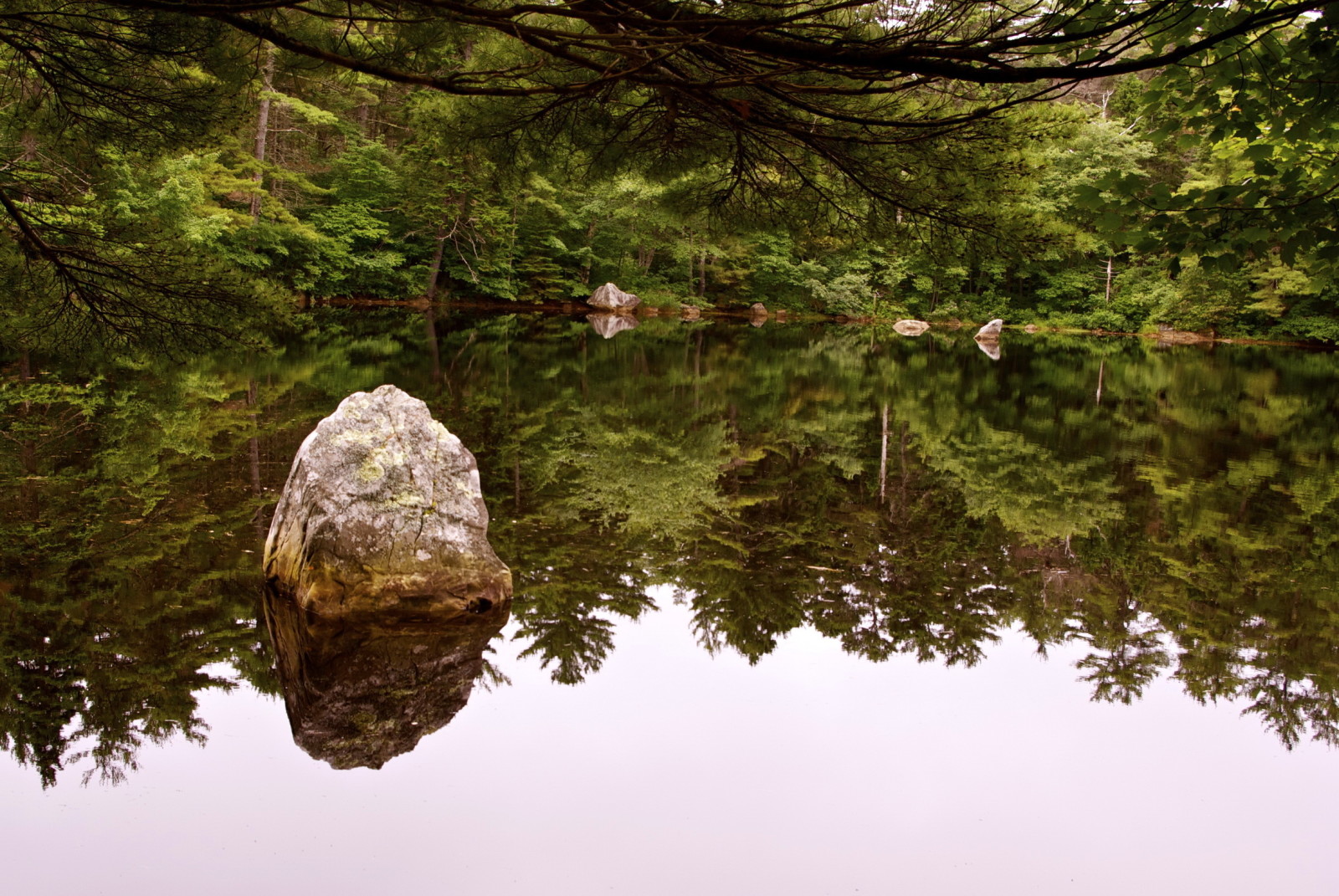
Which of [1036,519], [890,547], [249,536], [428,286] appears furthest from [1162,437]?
[428,286]

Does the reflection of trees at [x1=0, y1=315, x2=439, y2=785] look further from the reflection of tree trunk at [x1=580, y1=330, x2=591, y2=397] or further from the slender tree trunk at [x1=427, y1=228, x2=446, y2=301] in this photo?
the slender tree trunk at [x1=427, y1=228, x2=446, y2=301]

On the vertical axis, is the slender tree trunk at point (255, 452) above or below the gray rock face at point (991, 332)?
below

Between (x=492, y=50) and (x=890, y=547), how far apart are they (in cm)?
425

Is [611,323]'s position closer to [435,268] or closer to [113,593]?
[435,268]

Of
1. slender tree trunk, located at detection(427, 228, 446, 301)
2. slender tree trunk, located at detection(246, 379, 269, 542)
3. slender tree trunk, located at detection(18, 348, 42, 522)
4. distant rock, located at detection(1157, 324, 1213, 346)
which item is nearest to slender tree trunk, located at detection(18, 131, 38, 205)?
slender tree trunk, located at detection(246, 379, 269, 542)

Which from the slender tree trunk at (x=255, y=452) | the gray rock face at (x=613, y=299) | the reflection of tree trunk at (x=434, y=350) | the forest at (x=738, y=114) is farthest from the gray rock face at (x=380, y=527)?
the gray rock face at (x=613, y=299)

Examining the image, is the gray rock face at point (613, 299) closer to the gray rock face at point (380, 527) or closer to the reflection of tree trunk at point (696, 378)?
the reflection of tree trunk at point (696, 378)

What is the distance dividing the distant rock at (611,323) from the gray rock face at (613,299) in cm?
70

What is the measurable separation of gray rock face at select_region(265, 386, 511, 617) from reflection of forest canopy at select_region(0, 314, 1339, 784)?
0.33 m

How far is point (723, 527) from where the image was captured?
23.3 feet

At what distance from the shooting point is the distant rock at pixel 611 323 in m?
24.2

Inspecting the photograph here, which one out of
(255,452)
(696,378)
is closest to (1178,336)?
Result: (696,378)

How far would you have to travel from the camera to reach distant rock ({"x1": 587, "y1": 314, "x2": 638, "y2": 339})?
24.2 m

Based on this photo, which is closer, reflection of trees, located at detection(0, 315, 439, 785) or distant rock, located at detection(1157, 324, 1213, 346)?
reflection of trees, located at detection(0, 315, 439, 785)
